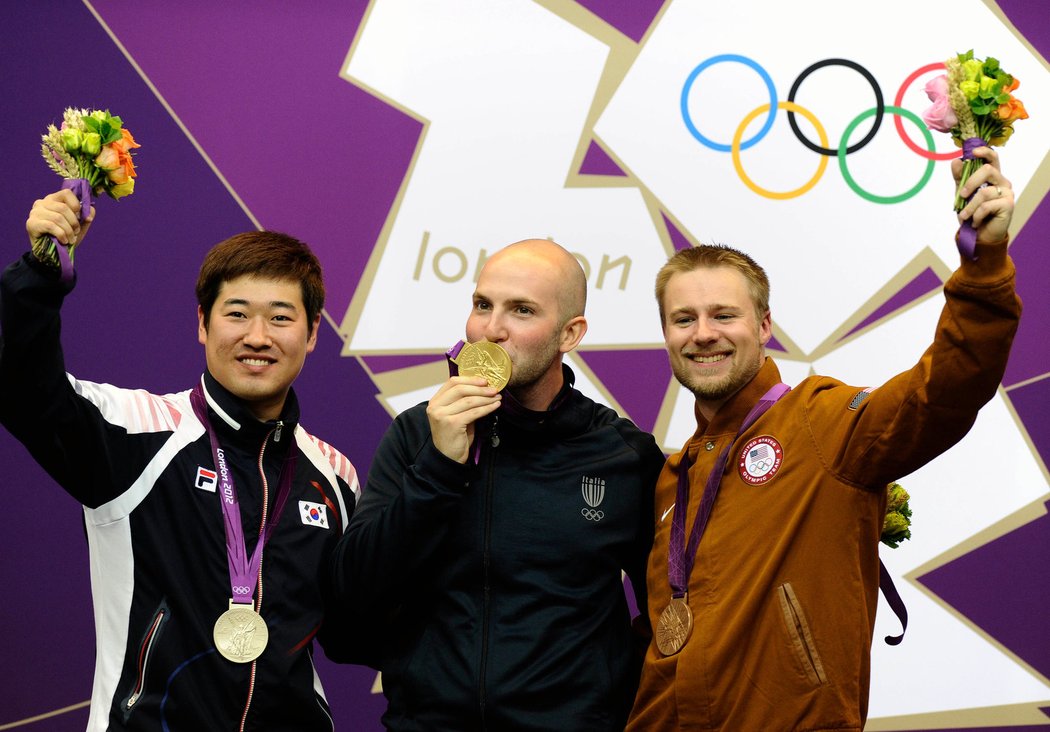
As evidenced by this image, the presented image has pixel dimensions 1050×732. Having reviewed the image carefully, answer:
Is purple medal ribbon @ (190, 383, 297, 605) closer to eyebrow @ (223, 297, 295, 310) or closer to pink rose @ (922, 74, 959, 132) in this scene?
eyebrow @ (223, 297, 295, 310)

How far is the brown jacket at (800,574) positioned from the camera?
1.87 m

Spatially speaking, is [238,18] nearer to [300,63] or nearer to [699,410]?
[300,63]

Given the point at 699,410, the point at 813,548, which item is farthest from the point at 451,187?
the point at 813,548

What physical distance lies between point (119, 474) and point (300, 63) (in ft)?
→ 6.37

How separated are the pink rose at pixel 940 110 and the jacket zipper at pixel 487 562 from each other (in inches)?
40.7

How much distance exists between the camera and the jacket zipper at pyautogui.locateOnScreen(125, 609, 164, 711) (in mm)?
1982

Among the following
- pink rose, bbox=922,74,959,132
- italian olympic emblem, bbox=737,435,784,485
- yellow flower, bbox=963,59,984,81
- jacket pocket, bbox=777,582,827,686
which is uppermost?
yellow flower, bbox=963,59,984,81

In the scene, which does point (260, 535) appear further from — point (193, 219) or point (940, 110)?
point (193, 219)

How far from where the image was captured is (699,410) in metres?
2.31

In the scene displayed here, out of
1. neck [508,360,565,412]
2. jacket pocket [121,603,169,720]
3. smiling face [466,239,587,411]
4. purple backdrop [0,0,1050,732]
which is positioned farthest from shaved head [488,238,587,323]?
purple backdrop [0,0,1050,732]

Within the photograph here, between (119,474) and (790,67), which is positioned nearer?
(119,474)

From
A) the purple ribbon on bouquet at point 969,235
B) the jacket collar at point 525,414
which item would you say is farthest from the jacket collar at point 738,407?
the purple ribbon on bouquet at point 969,235

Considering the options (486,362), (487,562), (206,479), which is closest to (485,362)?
(486,362)

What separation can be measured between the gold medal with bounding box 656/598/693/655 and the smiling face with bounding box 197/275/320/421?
949 millimetres
